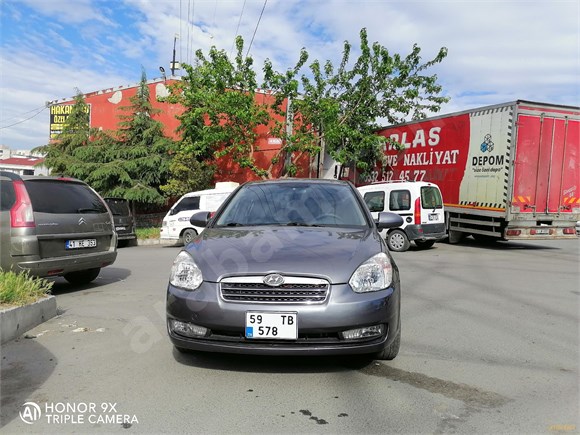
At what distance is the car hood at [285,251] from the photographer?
340cm

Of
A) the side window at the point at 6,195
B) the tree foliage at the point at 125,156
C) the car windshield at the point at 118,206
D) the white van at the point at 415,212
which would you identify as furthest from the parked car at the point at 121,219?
the side window at the point at 6,195

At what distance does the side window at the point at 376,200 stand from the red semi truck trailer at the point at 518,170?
2.42 meters

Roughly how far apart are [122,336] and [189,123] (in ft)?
52.4

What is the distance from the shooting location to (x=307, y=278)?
3344 mm

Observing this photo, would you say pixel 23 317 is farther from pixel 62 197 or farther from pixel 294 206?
pixel 294 206

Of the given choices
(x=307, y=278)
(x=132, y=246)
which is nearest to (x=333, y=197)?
(x=307, y=278)

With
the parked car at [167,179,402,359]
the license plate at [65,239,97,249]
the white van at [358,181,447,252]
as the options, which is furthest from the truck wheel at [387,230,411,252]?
the parked car at [167,179,402,359]

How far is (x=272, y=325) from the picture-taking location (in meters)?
3.25

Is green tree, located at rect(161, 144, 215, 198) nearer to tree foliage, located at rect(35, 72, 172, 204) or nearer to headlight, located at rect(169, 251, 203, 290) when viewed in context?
tree foliage, located at rect(35, 72, 172, 204)

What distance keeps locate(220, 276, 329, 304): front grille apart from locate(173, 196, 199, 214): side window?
11.5m

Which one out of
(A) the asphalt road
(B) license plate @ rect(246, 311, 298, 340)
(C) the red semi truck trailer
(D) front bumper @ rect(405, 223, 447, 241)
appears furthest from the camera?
(D) front bumper @ rect(405, 223, 447, 241)

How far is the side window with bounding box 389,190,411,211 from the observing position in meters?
12.9

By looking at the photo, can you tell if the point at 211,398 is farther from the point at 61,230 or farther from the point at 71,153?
the point at 71,153

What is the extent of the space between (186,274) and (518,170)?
36.6ft
